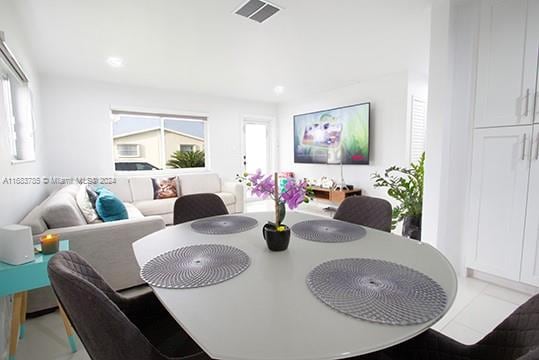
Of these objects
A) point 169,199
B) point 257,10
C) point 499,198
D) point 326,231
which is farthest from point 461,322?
point 169,199

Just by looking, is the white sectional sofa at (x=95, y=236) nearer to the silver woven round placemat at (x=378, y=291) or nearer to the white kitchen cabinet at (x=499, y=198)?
the silver woven round placemat at (x=378, y=291)

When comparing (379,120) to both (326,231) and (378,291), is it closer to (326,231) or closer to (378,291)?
(326,231)

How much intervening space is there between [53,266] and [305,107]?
5358 millimetres

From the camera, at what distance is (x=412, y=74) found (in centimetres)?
392

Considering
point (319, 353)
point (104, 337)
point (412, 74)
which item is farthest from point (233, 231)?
point (412, 74)

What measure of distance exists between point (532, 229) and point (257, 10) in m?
2.71

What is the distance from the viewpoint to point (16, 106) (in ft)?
7.96

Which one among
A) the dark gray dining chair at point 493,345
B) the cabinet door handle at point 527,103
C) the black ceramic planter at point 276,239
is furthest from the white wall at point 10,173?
the cabinet door handle at point 527,103

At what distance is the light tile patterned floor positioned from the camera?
5.17ft

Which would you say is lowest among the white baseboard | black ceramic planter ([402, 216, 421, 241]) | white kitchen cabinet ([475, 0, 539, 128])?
the white baseboard

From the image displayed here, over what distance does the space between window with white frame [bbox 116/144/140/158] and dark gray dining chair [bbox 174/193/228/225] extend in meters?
3.38

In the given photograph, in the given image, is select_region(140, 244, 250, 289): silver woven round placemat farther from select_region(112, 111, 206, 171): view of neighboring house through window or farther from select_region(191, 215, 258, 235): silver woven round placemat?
select_region(112, 111, 206, 171): view of neighboring house through window

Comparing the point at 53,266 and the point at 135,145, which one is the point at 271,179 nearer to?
the point at 53,266

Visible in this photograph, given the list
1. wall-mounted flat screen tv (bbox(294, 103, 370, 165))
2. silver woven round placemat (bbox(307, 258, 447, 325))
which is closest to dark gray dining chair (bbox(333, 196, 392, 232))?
silver woven round placemat (bbox(307, 258, 447, 325))
